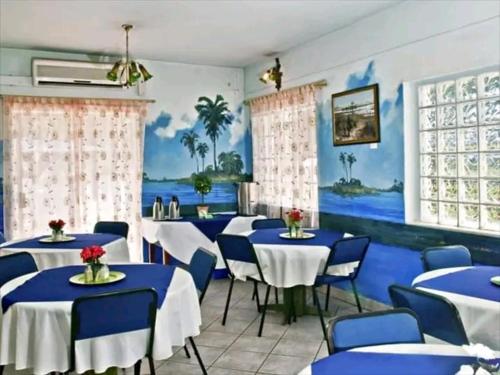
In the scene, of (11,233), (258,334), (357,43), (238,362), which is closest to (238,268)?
(258,334)

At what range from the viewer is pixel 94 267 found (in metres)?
2.54

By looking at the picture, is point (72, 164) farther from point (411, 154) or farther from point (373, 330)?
point (373, 330)

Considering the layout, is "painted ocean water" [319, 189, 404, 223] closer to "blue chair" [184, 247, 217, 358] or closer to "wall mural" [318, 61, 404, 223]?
"wall mural" [318, 61, 404, 223]

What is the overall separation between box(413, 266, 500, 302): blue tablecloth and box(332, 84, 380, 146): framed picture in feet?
5.82

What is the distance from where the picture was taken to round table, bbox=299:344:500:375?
1447mm

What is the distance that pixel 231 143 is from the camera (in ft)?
20.2

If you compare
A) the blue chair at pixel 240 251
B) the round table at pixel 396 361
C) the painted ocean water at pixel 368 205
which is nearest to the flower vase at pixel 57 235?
the blue chair at pixel 240 251

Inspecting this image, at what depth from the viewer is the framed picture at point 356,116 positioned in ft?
13.6

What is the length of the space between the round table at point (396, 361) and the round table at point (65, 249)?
7.86ft

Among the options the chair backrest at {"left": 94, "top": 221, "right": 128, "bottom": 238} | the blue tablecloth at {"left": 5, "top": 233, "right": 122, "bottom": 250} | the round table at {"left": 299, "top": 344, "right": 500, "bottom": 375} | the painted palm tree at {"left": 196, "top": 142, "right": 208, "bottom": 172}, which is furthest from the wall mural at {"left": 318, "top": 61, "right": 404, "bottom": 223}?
the round table at {"left": 299, "top": 344, "right": 500, "bottom": 375}

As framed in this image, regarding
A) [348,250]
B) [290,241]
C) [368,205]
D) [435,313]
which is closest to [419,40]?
[368,205]

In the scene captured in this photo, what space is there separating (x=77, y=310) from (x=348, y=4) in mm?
3155

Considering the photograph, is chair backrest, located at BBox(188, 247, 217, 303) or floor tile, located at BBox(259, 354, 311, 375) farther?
floor tile, located at BBox(259, 354, 311, 375)

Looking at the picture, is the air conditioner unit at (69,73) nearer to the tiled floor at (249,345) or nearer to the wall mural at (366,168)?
the wall mural at (366,168)
